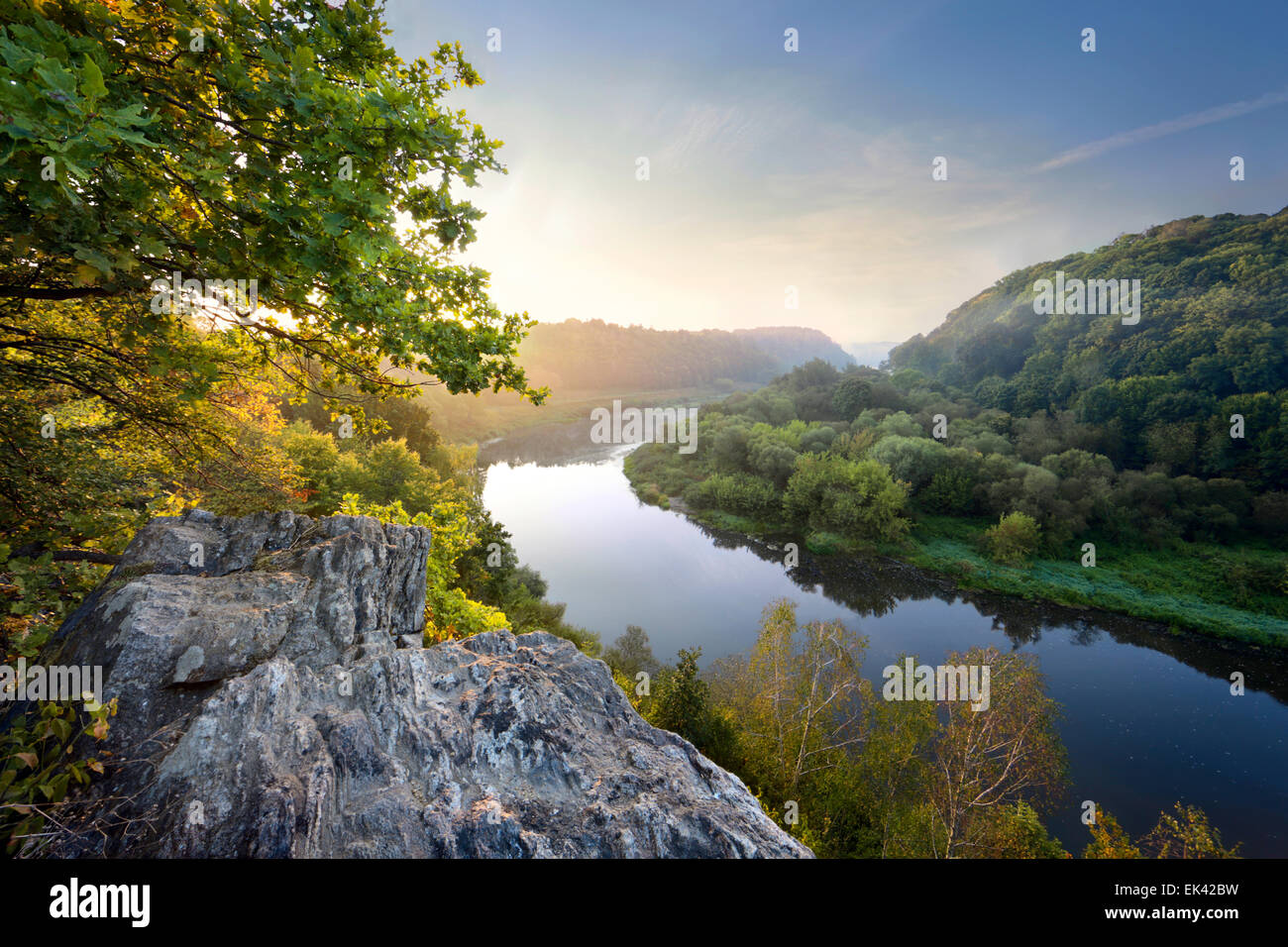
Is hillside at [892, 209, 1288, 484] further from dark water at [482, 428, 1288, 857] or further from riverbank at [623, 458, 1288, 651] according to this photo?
dark water at [482, 428, 1288, 857]

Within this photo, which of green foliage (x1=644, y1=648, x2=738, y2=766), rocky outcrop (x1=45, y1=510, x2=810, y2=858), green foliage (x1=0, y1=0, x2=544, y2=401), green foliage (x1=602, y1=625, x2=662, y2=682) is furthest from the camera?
green foliage (x1=602, y1=625, x2=662, y2=682)

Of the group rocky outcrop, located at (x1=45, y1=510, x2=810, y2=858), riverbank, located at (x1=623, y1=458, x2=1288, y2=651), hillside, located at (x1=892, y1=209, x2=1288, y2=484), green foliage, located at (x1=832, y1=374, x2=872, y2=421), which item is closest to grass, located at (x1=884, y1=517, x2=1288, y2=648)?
riverbank, located at (x1=623, y1=458, x2=1288, y2=651)

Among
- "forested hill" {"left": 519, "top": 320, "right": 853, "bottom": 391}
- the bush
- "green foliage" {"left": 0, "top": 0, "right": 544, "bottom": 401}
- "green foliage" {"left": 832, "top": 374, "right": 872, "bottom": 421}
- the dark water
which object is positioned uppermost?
"forested hill" {"left": 519, "top": 320, "right": 853, "bottom": 391}

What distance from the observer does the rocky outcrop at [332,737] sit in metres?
3.56

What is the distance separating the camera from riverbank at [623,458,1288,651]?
27.7 m

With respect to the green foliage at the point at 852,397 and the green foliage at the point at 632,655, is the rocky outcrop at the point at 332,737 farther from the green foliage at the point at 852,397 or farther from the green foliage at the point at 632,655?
the green foliage at the point at 852,397

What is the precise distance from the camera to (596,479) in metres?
59.9

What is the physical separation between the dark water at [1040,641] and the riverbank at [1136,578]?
1.19 m

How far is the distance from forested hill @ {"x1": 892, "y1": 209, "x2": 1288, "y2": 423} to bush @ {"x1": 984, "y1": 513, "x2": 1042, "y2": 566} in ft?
69.8

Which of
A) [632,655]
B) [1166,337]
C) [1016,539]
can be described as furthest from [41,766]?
[1166,337]

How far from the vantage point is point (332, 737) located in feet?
14.8

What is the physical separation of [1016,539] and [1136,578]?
6.99 metres

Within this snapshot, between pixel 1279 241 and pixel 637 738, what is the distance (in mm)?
83286
